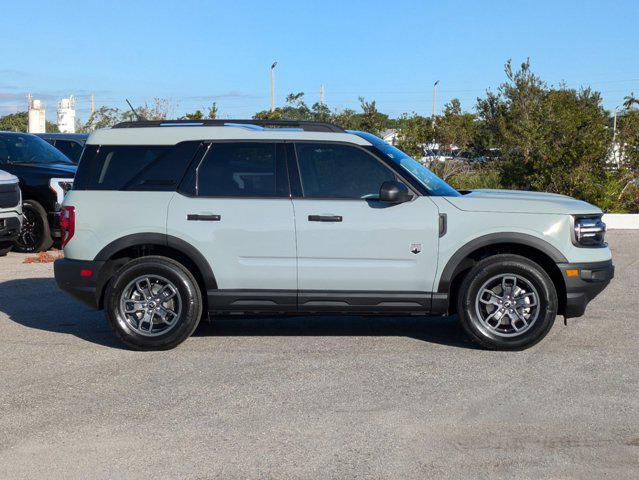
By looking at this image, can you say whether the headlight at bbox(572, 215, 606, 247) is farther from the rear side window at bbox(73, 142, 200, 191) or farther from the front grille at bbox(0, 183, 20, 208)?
the front grille at bbox(0, 183, 20, 208)

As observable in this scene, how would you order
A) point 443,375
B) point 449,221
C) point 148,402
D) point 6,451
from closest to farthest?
point 6,451 < point 148,402 < point 443,375 < point 449,221

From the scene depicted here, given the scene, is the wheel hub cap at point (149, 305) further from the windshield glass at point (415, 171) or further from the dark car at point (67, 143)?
the dark car at point (67, 143)

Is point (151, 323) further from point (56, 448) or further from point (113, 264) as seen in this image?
point (56, 448)

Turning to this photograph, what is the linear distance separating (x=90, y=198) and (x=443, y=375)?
3336mm

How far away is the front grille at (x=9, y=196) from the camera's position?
1277 centimetres

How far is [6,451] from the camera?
16.4ft

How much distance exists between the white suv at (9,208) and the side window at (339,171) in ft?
22.7

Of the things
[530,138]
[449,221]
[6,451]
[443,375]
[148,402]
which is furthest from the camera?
[530,138]

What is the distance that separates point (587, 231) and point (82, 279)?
14.2ft

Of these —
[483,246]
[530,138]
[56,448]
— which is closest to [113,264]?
[56,448]

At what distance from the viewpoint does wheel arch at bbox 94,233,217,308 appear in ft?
24.2

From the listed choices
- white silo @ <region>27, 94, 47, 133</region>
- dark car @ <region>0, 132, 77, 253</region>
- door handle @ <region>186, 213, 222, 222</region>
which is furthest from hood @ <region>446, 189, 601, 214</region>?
white silo @ <region>27, 94, 47, 133</region>

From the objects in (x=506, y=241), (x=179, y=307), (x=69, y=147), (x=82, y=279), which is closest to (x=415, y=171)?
(x=506, y=241)

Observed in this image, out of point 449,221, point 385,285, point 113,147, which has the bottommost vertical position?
point 385,285
